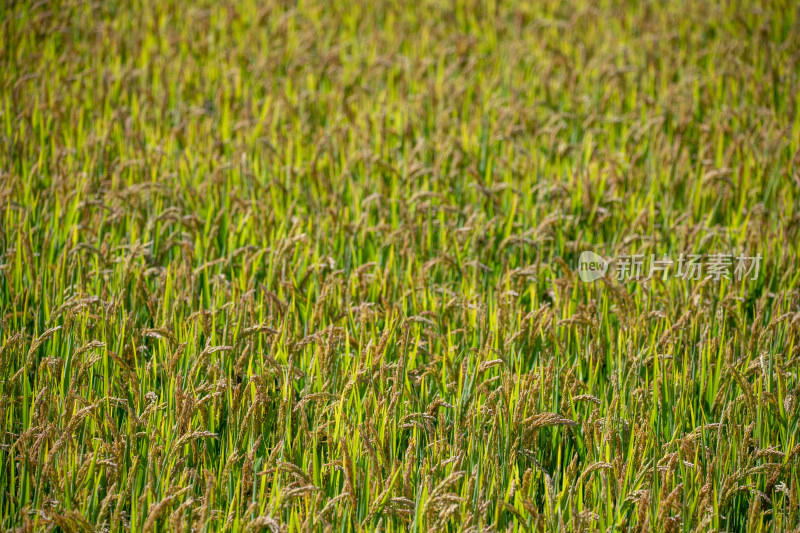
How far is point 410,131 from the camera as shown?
13.5 ft

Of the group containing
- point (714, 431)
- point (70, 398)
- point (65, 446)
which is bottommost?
point (714, 431)

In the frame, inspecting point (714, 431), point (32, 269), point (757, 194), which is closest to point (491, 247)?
point (714, 431)

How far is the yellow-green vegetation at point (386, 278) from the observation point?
1.93 m

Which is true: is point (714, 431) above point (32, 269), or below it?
below

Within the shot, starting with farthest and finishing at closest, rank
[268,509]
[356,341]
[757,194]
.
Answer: [757,194], [356,341], [268,509]

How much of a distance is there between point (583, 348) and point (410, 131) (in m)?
1.93

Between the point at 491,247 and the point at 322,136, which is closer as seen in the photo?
the point at 491,247

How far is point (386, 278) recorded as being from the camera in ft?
9.50

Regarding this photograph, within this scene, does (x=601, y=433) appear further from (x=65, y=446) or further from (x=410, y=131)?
(x=410, y=131)

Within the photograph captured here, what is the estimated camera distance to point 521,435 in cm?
200

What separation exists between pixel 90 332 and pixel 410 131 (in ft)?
7.06

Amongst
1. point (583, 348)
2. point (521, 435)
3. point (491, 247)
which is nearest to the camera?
point (521, 435)

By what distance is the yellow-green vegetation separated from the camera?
1934 mm

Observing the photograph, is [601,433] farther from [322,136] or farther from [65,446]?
[322,136]
